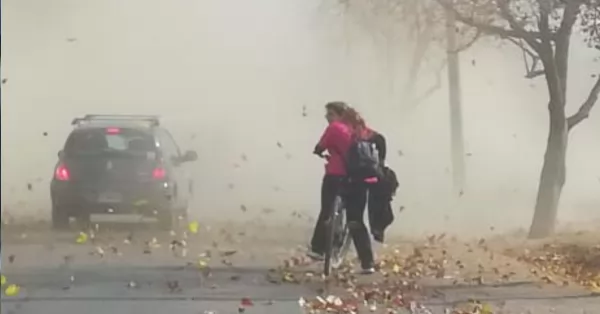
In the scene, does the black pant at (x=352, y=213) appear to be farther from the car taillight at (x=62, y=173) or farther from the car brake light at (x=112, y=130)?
the car taillight at (x=62, y=173)

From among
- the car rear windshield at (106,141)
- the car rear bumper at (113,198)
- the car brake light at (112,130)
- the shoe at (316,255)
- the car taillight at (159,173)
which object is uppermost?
the car brake light at (112,130)

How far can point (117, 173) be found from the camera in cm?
602


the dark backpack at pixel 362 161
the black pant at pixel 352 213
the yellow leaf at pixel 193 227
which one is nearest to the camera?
the dark backpack at pixel 362 161

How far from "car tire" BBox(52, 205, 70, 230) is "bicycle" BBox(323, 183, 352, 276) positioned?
4.61 feet

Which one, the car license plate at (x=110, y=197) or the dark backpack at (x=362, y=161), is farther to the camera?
the car license plate at (x=110, y=197)

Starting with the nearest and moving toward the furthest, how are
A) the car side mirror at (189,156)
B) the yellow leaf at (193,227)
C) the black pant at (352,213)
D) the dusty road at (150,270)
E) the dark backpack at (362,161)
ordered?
1. the dusty road at (150,270)
2. the dark backpack at (362,161)
3. the black pant at (352,213)
4. the yellow leaf at (193,227)
5. the car side mirror at (189,156)

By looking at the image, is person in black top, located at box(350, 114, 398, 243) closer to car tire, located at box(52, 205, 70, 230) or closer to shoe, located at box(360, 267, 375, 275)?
shoe, located at box(360, 267, 375, 275)

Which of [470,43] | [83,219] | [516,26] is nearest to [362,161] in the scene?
[470,43]

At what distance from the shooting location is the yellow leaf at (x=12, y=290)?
5.59m

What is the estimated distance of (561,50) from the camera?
20.6 feet

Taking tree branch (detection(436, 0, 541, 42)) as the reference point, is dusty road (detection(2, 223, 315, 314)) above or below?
below

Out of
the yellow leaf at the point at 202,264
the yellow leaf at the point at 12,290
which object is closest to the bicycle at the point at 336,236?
the yellow leaf at the point at 202,264

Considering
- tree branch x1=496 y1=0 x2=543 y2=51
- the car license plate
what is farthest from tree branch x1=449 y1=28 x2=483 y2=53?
the car license plate

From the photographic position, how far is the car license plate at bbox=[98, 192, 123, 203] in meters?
6.06
